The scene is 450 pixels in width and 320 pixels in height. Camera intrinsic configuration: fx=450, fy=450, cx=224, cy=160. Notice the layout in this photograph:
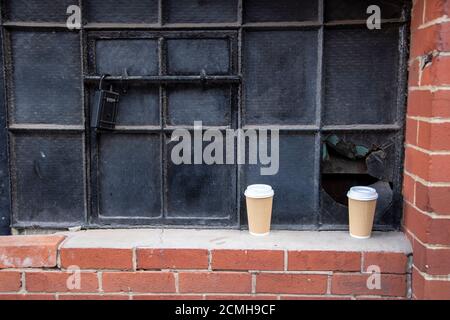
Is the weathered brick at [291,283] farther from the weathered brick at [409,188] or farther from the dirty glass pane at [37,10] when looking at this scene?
the dirty glass pane at [37,10]

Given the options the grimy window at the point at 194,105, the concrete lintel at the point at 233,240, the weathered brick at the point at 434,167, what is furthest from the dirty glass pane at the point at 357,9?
the concrete lintel at the point at 233,240

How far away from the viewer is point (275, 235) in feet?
5.23

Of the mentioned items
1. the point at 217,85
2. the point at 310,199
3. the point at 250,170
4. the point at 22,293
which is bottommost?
the point at 22,293

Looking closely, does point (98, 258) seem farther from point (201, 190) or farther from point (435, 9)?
point (435, 9)

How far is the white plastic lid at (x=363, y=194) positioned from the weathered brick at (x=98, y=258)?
2.52ft

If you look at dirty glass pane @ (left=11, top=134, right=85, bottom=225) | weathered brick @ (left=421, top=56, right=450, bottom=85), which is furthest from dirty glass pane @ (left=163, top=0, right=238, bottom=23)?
weathered brick @ (left=421, top=56, right=450, bottom=85)

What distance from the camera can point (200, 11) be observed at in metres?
1.58

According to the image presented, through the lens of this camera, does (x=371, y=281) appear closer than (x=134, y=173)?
Yes

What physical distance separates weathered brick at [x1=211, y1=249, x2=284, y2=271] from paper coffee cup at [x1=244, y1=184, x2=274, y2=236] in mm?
104

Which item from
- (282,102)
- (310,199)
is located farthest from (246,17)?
(310,199)

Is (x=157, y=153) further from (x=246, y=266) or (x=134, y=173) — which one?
(x=246, y=266)

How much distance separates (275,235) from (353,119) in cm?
50

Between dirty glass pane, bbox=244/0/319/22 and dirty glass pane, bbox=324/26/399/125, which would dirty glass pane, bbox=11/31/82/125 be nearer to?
dirty glass pane, bbox=244/0/319/22

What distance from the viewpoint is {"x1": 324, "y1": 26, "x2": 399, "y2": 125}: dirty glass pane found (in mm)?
1564
